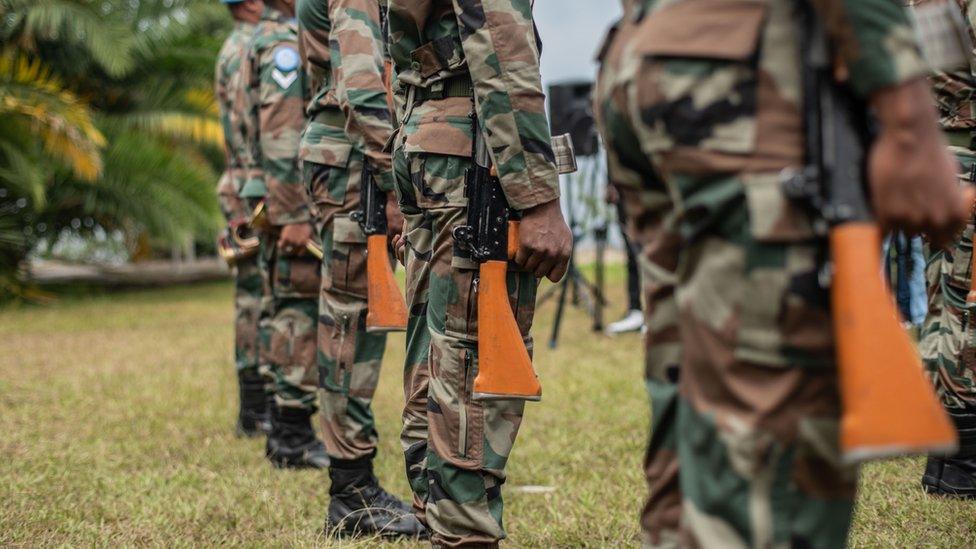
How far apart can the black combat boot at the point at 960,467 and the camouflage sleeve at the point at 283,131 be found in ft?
9.11

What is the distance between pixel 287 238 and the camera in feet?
14.4

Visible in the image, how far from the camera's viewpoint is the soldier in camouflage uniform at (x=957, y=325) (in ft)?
11.1

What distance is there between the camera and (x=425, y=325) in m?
2.88

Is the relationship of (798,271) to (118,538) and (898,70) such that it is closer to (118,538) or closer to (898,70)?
(898,70)

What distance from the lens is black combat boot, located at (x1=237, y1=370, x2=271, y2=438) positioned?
205 inches

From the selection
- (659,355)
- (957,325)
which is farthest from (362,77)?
(957,325)

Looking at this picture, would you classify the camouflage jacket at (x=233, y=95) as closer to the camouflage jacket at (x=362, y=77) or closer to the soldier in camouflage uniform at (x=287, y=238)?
the soldier in camouflage uniform at (x=287, y=238)

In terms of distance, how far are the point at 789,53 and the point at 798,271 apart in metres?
0.34

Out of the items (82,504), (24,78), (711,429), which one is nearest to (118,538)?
(82,504)

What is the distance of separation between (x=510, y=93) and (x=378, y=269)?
1.10 m

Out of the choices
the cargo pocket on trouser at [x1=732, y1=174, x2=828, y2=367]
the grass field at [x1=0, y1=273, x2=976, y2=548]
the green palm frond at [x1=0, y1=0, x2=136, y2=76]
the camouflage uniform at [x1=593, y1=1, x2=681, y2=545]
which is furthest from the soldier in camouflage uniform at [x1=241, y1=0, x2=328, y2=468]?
the green palm frond at [x1=0, y1=0, x2=136, y2=76]

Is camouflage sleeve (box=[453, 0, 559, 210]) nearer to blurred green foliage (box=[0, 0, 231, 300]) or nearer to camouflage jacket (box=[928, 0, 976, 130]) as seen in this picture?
camouflage jacket (box=[928, 0, 976, 130])

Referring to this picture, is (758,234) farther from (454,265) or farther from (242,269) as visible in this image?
(242,269)

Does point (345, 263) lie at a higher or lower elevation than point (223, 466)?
higher
